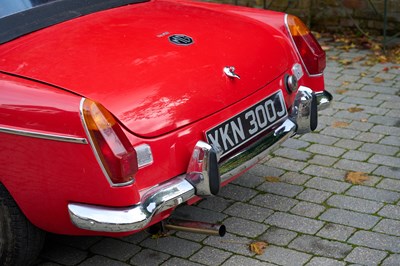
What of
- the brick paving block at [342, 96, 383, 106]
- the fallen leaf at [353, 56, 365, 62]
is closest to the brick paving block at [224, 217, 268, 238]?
the brick paving block at [342, 96, 383, 106]

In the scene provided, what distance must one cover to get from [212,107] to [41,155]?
917 millimetres

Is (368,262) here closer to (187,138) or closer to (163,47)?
(187,138)

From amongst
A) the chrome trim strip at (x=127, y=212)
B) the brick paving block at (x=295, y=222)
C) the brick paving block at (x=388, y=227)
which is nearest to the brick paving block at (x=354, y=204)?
the brick paving block at (x=388, y=227)

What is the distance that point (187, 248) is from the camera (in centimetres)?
434

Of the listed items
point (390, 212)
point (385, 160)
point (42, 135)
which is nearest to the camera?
point (42, 135)

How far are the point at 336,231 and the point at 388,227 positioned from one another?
304 millimetres

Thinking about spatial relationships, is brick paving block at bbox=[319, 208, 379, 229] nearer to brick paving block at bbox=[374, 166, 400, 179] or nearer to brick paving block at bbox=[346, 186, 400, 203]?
brick paving block at bbox=[346, 186, 400, 203]

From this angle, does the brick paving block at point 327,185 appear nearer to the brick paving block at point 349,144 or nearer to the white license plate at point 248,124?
the brick paving block at point 349,144

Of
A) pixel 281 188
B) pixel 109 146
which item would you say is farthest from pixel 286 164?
pixel 109 146

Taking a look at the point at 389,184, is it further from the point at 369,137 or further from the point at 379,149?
the point at 369,137

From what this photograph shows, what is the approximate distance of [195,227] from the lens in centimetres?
408

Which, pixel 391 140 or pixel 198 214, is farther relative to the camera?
pixel 391 140

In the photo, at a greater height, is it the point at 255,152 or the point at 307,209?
the point at 255,152

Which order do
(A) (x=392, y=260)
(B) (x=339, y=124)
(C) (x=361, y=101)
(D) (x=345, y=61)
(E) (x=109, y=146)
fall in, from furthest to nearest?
(D) (x=345, y=61) → (C) (x=361, y=101) → (B) (x=339, y=124) → (A) (x=392, y=260) → (E) (x=109, y=146)
